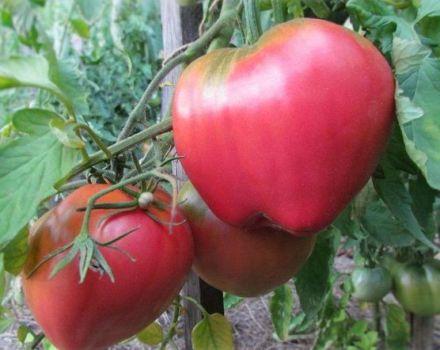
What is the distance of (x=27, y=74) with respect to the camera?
35cm

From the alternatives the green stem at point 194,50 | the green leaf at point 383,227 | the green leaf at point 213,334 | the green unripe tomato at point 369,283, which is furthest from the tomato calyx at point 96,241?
the green unripe tomato at point 369,283

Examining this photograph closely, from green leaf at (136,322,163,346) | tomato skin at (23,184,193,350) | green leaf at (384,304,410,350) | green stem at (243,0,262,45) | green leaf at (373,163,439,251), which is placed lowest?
green leaf at (384,304,410,350)

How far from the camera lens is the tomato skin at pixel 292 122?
0.34 meters

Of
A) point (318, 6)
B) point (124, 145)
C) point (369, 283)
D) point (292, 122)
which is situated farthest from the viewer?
point (369, 283)

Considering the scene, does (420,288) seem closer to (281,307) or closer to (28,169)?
(281,307)

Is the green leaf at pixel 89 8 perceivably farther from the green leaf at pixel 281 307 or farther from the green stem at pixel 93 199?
the green leaf at pixel 281 307

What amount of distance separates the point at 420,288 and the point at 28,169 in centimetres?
114

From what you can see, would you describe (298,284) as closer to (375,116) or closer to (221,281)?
(221,281)

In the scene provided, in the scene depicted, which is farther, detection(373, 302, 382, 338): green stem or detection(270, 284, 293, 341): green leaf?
detection(373, 302, 382, 338): green stem

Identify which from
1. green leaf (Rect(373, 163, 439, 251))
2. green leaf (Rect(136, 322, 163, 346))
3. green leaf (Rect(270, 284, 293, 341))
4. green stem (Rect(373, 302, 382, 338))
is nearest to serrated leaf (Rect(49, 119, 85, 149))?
green leaf (Rect(373, 163, 439, 251))

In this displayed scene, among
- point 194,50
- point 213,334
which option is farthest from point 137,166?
point 213,334

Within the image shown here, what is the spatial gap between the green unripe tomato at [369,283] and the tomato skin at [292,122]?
967mm

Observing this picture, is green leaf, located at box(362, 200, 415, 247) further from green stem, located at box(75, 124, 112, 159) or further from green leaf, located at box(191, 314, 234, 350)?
green stem, located at box(75, 124, 112, 159)

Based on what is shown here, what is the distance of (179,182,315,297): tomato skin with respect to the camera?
17.8 inches
